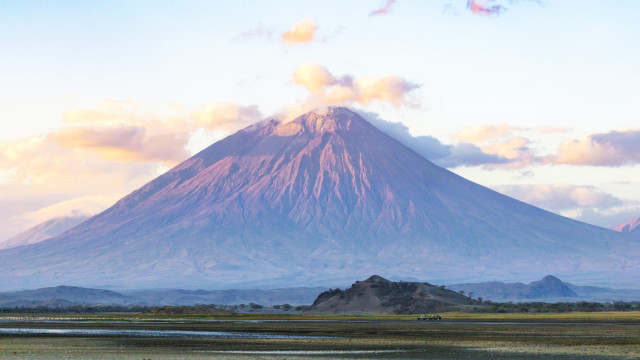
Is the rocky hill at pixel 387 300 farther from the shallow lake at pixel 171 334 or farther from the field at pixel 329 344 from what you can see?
the shallow lake at pixel 171 334

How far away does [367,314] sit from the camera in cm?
13212

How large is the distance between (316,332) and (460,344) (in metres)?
19.8

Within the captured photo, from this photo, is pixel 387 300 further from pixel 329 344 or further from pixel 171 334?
pixel 329 344

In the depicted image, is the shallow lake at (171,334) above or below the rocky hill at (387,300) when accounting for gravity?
below

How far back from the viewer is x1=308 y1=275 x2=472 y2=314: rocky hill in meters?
134

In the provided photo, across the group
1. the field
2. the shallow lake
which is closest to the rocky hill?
the field

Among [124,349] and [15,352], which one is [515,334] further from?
[15,352]

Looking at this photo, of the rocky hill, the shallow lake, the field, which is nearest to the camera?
the field

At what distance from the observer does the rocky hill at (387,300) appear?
438 feet

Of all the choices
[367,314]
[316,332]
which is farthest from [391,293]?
[316,332]

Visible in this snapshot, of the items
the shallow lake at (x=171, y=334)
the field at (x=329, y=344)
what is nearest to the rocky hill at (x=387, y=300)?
the field at (x=329, y=344)

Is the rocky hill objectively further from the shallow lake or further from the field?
the shallow lake

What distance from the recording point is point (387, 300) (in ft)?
456

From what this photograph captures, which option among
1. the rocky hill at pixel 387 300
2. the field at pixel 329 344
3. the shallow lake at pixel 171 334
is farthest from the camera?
the rocky hill at pixel 387 300
